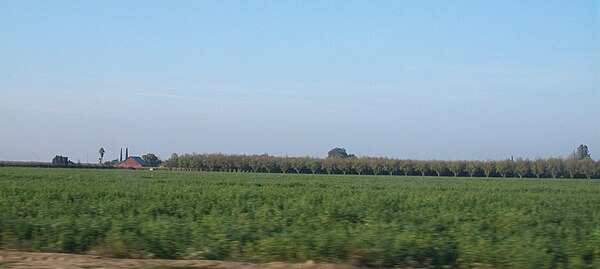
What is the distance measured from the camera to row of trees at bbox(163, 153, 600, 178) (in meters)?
Answer: 101

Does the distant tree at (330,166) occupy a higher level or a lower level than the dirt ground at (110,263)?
higher

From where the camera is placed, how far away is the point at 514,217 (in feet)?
62.2

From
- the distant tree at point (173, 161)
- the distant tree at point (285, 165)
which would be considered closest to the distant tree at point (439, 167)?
the distant tree at point (285, 165)

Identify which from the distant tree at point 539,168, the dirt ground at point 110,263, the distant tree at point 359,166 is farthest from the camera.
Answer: the distant tree at point 359,166

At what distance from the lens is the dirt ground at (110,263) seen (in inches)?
432

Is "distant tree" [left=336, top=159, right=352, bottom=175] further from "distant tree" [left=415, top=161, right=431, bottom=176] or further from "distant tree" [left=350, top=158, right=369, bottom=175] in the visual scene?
"distant tree" [left=415, top=161, right=431, bottom=176]

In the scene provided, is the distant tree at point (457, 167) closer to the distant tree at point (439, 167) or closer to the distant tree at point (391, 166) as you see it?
the distant tree at point (439, 167)

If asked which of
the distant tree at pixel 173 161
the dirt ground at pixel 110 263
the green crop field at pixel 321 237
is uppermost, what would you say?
the distant tree at pixel 173 161

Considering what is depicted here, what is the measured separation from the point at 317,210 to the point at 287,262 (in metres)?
8.21

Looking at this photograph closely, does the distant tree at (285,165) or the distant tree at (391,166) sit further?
the distant tree at (285,165)

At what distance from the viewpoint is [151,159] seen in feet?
437

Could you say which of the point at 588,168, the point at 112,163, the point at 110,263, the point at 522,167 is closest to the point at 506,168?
the point at 522,167

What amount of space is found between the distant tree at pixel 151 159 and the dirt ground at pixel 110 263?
122 m

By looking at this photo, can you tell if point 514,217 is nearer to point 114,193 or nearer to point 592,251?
point 592,251
